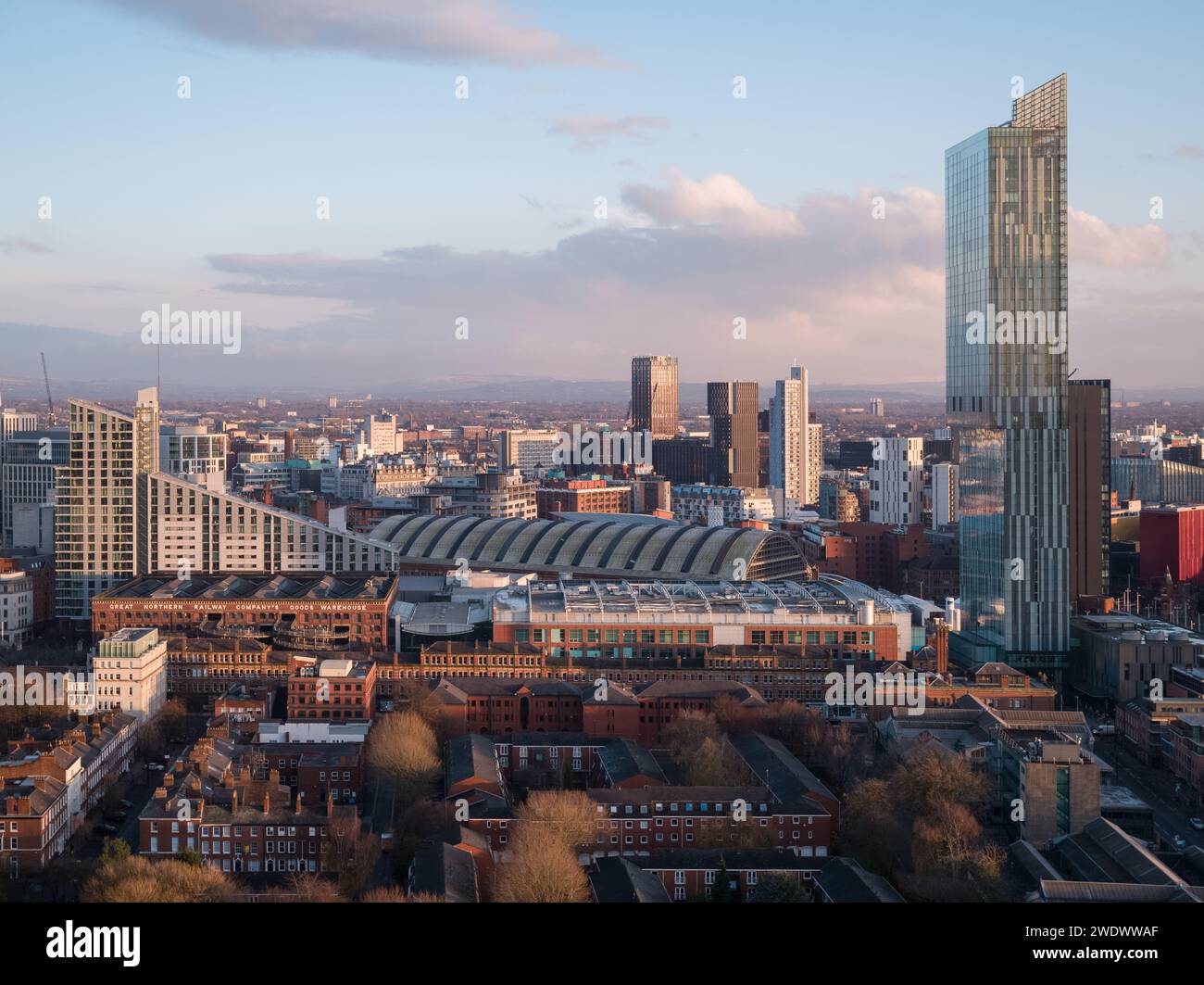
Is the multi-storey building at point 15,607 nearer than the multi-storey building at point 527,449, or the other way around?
the multi-storey building at point 15,607

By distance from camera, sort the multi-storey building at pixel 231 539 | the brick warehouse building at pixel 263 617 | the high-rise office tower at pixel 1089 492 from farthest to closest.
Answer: the multi-storey building at pixel 231 539 < the high-rise office tower at pixel 1089 492 < the brick warehouse building at pixel 263 617

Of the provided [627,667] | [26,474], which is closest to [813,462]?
[26,474]

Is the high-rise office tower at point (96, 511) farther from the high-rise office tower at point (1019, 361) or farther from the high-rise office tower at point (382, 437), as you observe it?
the high-rise office tower at point (382, 437)

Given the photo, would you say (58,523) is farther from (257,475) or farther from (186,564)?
(257,475)

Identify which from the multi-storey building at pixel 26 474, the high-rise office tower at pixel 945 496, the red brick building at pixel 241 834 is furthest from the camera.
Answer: the high-rise office tower at pixel 945 496

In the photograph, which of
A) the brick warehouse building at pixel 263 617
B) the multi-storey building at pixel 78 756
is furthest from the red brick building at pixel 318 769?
the brick warehouse building at pixel 263 617
